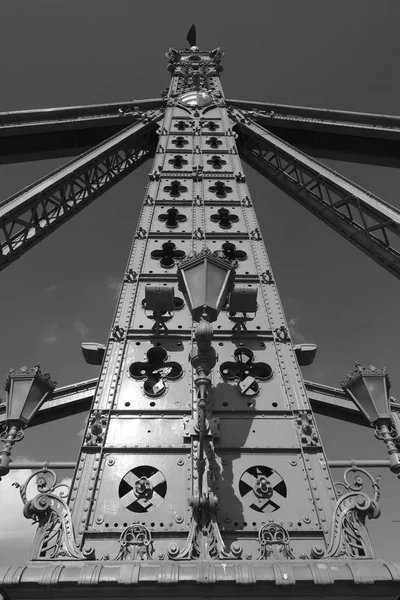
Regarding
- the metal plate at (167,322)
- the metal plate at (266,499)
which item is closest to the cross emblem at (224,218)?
the metal plate at (167,322)

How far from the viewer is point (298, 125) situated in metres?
18.6

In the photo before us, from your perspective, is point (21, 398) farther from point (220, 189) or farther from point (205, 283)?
point (220, 189)

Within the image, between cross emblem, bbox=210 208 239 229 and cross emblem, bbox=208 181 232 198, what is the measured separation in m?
1.26

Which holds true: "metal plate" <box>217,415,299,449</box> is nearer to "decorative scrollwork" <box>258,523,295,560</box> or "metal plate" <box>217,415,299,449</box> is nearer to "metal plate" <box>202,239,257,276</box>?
"decorative scrollwork" <box>258,523,295,560</box>

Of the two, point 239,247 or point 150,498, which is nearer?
point 150,498

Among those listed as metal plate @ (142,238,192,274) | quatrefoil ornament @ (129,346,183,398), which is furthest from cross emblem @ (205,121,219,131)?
quatrefoil ornament @ (129,346,183,398)

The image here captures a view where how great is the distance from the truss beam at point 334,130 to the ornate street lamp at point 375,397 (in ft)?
46.4

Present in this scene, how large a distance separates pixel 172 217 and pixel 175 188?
1.95m

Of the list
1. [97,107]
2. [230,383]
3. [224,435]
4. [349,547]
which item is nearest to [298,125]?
[97,107]

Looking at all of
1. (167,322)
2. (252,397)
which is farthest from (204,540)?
(167,322)

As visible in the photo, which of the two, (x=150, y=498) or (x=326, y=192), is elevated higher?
(x=326, y=192)

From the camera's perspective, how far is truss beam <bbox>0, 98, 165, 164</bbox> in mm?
16094

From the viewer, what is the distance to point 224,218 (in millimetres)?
12062

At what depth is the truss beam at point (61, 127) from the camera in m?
16.1
